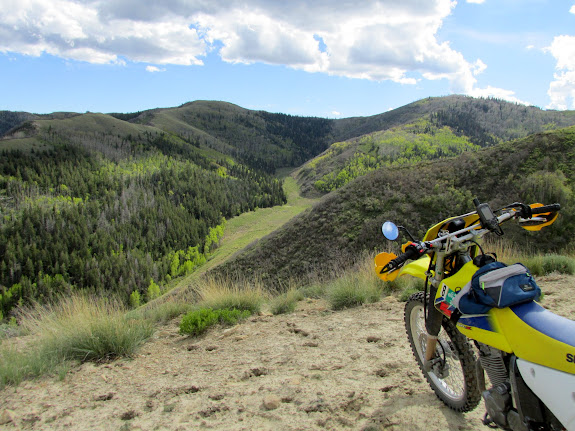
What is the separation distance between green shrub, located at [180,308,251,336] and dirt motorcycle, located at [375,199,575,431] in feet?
12.9

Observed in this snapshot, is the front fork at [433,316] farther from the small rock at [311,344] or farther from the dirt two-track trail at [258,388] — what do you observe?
the small rock at [311,344]

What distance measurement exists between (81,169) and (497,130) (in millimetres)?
110769

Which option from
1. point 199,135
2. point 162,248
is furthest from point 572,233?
point 199,135

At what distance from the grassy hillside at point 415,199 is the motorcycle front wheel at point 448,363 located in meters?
10.5

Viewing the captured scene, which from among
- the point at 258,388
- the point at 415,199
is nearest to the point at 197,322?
the point at 258,388

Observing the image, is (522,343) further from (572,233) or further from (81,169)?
(81,169)

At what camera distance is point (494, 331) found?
2420mm

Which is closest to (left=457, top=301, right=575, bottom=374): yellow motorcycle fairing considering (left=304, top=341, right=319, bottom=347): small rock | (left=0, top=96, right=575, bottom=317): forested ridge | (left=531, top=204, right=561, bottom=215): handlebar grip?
(left=531, top=204, right=561, bottom=215): handlebar grip

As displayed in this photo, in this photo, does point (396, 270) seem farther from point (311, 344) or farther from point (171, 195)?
point (171, 195)

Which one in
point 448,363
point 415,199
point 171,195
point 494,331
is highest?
point 494,331

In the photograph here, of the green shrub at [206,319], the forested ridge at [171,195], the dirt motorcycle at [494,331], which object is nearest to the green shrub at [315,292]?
the green shrub at [206,319]

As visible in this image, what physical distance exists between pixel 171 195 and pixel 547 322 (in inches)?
3250

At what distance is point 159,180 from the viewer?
8606cm

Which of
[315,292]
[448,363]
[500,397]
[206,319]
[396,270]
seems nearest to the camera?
[500,397]
